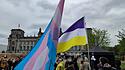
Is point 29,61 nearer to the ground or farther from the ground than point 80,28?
nearer to the ground

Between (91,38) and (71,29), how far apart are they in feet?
255

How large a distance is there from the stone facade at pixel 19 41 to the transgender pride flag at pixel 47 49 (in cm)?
12914

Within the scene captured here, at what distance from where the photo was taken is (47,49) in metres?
4.42

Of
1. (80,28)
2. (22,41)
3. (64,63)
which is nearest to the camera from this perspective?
(80,28)

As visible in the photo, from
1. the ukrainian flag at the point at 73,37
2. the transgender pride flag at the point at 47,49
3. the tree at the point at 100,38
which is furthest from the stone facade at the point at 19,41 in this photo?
the transgender pride flag at the point at 47,49

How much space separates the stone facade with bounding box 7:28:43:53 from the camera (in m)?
135

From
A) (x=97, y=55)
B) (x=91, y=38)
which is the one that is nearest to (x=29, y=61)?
(x=97, y=55)

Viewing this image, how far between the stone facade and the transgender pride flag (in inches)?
5084

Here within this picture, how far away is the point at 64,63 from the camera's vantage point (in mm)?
11266

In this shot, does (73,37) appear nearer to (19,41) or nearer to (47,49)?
(47,49)

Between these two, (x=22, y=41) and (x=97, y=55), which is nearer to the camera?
(x=97, y=55)

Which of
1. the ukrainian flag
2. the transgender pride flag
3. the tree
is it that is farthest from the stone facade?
the transgender pride flag

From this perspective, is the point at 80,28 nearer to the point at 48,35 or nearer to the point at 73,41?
the point at 73,41

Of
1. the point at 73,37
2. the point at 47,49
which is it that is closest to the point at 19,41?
the point at 73,37
